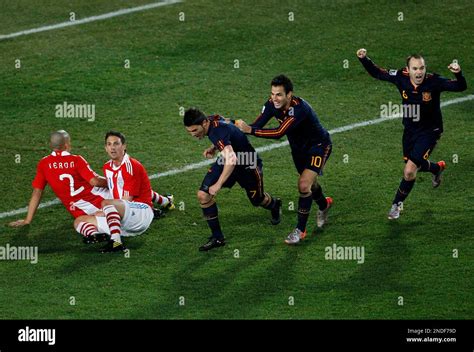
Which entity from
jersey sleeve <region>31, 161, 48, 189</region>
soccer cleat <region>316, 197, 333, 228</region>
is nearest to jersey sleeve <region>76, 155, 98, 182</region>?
jersey sleeve <region>31, 161, 48, 189</region>

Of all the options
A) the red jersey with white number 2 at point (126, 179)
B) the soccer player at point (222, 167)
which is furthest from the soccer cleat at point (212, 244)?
the red jersey with white number 2 at point (126, 179)

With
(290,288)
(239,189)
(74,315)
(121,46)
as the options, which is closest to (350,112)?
(239,189)

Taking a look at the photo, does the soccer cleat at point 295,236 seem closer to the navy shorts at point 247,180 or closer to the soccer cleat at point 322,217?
the soccer cleat at point 322,217

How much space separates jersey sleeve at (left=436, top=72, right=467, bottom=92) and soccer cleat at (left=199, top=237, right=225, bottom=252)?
3.40 m

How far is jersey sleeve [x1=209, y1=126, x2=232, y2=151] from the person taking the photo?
14648 mm

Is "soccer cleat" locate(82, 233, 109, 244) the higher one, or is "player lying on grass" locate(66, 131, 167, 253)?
"player lying on grass" locate(66, 131, 167, 253)

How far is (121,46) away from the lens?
21.4 metres

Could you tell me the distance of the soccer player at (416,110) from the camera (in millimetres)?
15711

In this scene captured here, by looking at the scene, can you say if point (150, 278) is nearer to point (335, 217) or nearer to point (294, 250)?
point (294, 250)

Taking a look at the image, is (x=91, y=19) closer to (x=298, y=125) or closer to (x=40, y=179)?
(x=40, y=179)

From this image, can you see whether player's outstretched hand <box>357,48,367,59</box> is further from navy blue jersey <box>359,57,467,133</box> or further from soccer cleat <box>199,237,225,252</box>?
soccer cleat <box>199,237,225,252</box>

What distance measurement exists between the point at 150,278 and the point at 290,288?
1.64 metres

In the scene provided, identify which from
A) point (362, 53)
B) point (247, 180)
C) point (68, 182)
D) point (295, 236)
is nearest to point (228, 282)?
point (295, 236)

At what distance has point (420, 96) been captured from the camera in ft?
51.9
